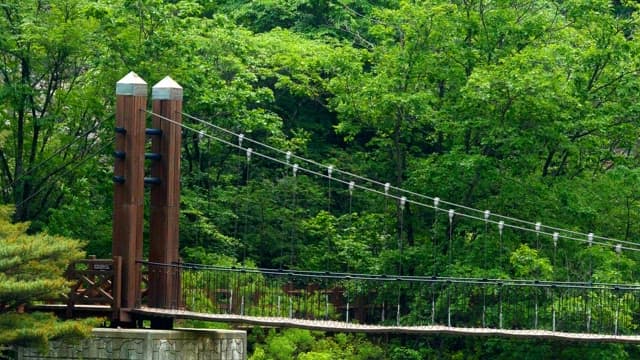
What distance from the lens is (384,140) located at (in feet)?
97.1

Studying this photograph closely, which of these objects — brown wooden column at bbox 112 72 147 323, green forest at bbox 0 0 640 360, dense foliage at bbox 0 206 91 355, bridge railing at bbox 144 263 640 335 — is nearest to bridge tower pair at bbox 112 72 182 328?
brown wooden column at bbox 112 72 147 323

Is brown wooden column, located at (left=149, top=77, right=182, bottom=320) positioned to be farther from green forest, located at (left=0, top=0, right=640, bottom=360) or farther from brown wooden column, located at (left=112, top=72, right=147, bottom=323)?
green forest, located at (left=0, top=0, right=640, bottom=360)

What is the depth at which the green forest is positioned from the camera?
26703 mm

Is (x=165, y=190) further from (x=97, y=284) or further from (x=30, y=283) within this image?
(x=30, y=283)

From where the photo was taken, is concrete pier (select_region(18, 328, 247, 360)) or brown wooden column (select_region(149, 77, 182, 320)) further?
brown wooden column (select_region(149, 77, 182, 320))

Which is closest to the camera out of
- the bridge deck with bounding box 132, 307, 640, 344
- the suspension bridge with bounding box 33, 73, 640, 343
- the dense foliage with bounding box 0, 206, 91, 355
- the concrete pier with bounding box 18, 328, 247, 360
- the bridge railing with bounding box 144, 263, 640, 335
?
the dense foliage with bounding box 0, 206, 91, 355

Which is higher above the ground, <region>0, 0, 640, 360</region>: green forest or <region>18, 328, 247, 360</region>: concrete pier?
<region>0, 0, 640, 360</region>: green forest

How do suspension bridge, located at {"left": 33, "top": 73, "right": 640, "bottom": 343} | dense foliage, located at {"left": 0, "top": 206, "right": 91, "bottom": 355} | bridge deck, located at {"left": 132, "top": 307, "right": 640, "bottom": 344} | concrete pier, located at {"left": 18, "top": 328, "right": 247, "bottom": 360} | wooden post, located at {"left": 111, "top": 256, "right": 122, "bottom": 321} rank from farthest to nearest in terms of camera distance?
wooden post, located at {"left": 111, "top": 256, "right": 122, "bottom": 321}, concrete pier, located at {"left": 18, "top": 328, "right": 247, "bottom": 360}, suspension bridge, located at {"left": 33, "top": 73, "right": 640, "bottom": 343}, bridge deck, located at {"left": 132, "top": 307, "right": 640, "bottom": 344}, dense foliage, located at {"left": 0, "top": 206, "right": 91, "bottom": 355}

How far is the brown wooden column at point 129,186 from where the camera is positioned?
2219 cm

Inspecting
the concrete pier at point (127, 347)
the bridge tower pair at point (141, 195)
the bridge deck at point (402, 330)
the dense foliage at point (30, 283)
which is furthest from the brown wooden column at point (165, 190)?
the dense foliage at point (30, 283)

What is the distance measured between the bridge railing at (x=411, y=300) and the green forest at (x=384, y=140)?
54cm

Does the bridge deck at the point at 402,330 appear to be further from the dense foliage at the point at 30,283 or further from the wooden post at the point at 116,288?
the dense foliage at the point at 30,283

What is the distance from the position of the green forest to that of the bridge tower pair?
11.7ft

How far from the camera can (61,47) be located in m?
26.5
